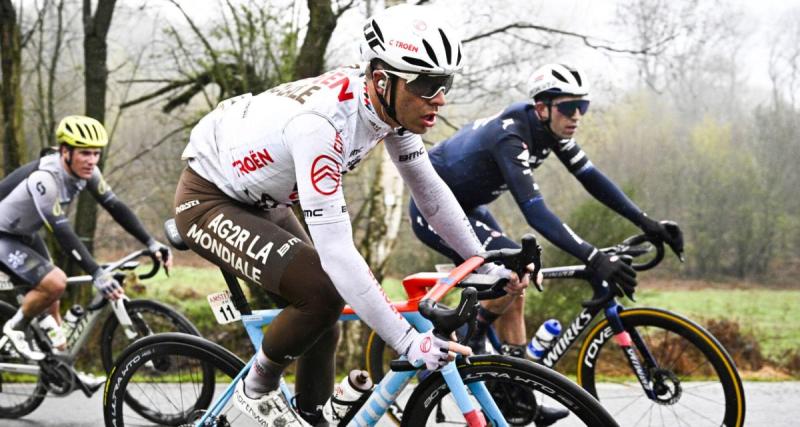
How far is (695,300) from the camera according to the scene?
1388 cm

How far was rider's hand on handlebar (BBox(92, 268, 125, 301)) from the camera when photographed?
16.0 feet

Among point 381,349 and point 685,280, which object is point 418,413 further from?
point 685,280

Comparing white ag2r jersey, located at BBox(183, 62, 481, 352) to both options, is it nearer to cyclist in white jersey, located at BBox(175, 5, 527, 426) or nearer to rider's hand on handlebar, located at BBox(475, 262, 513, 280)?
cyclist in white jersey, located at BBox(175, 5, 527, 426)

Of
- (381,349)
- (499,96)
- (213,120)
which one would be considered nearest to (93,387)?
(381,349)

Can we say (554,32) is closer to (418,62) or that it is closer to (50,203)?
(50,203)

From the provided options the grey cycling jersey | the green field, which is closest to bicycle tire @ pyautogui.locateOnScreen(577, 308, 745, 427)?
the grey cycling jersey

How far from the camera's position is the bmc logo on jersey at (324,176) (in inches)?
101

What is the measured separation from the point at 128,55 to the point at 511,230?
21.6ft

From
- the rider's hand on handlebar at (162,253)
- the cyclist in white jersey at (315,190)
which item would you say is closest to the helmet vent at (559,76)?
the cyclist in white jersey at (315,190)

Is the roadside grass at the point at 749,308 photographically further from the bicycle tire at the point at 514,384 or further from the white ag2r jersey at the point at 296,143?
the white ag2r jersey at the point at 296,143

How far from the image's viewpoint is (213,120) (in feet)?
10.5

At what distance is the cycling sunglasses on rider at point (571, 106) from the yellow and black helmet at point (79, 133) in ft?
9.44

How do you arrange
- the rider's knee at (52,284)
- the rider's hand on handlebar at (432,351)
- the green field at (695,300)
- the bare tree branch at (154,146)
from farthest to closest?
the green field at (695,300)
the bare tree branch at (154,146)
the rider's knee at (52,284)
the rider's hand on handlebar at (432,351)

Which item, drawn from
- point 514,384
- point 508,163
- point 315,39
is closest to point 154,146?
point 315,39
